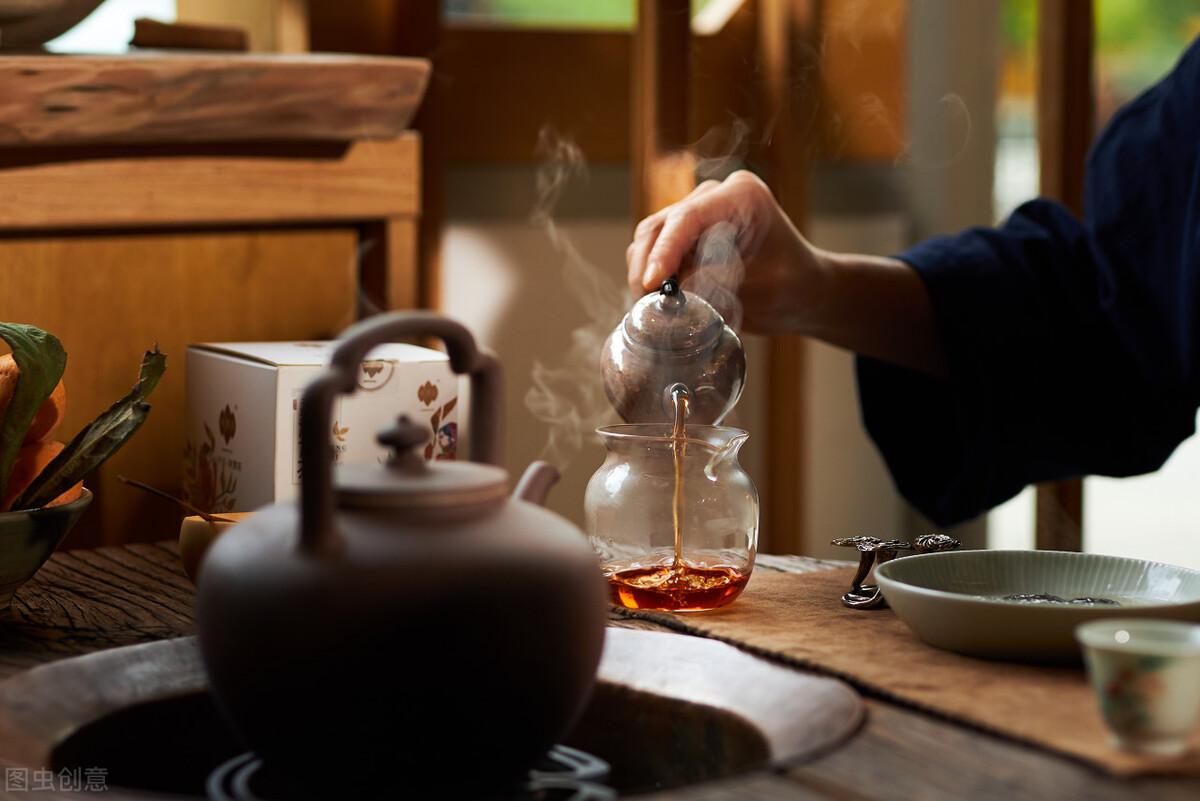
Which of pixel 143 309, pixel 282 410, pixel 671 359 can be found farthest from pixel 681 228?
pixel 143 309

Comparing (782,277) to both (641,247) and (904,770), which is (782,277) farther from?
(904,770)

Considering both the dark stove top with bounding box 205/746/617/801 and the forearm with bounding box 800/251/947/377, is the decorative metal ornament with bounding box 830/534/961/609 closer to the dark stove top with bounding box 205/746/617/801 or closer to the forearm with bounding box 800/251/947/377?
the dark stove top with bounding box 205/746/617/801

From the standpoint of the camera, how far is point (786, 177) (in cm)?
261

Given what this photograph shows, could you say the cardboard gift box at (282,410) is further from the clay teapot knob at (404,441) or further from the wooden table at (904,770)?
the clay teapot knob at (404,441)

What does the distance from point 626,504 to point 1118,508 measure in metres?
2.30

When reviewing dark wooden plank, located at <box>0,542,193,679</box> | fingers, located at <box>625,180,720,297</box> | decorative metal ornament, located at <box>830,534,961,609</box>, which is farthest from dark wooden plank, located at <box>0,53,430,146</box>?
decorative metal ornament, located at <box>830,534,961,609</box>

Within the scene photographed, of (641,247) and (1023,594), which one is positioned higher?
(641,247)

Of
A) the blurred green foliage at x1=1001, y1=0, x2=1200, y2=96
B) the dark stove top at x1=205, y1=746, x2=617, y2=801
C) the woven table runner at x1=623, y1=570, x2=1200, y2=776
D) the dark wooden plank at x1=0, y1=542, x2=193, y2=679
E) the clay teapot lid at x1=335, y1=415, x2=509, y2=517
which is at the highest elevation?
the blurred green foliage at x1=1001, y1=0, x2=1200, y2=96

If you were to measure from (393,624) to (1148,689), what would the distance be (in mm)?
382

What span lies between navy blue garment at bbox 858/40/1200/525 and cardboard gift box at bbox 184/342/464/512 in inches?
24.5

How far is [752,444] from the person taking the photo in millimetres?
2771

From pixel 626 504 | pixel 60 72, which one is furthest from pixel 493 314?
pixel 626 504

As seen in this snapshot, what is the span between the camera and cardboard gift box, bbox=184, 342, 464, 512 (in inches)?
55.2

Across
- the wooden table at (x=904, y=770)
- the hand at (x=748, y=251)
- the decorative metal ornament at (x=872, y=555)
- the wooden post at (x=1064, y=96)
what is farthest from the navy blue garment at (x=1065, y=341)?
the wooden table at (x=904, y=770)
